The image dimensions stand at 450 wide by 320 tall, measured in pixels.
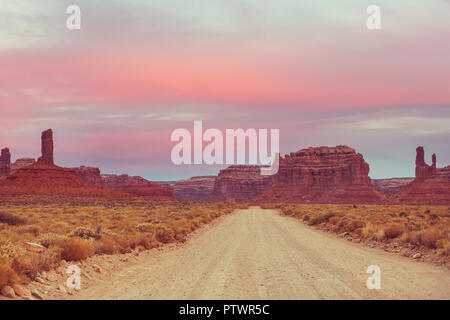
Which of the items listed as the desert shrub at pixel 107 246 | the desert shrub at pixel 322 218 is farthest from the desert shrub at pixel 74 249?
the desert shrub at pixel 322 218

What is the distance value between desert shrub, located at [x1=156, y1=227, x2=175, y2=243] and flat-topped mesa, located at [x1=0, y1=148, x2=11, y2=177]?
594ft

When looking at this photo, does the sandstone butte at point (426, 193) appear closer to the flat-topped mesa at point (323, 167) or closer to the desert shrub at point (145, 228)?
the flat-topped mesa at point (323, 167)

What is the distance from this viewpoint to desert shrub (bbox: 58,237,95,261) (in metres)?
11.6

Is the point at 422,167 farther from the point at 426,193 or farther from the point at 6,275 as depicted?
the point at 6,275

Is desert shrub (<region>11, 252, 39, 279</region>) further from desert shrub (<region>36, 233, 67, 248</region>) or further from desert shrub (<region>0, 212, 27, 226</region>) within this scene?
desert shrub (<region>0, 212, 27, 226</region>)

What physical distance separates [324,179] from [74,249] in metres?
166

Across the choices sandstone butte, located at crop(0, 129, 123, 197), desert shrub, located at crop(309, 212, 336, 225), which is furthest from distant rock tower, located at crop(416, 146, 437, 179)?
desert shrub, located at crop(309, 212, 336, 225)

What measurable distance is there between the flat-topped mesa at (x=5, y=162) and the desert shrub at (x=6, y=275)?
625 feet

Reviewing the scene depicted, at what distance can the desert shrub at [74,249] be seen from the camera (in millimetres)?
11602

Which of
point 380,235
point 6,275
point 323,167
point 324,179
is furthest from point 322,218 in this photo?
point 323,167
